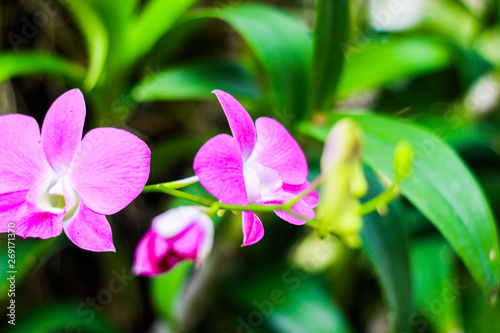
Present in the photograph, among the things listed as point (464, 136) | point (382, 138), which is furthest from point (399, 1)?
point (382, 138)

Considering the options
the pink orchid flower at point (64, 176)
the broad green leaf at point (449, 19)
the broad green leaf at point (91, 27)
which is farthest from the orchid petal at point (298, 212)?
the broad green leaf at point (449, 19)

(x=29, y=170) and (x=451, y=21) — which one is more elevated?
(x=29, y=170)

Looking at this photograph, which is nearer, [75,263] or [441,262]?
[441,262]

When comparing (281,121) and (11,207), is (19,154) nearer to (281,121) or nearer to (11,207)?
(11,207)

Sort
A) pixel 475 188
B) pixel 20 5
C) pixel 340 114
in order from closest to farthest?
pixel 475 188
pixel 340 114
pixel 20 5

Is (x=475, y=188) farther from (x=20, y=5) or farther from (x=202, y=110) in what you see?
(x=20, y=5)

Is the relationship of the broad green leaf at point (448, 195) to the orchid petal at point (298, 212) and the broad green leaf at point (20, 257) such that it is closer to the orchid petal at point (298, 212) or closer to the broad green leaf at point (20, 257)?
the orchid petal at point (298, 212)

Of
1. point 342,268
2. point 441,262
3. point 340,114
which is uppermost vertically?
point 340,114
